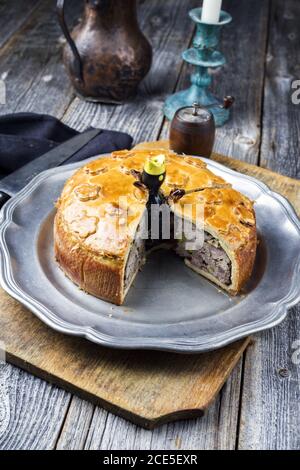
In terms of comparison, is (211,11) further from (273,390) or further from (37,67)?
(273,390)

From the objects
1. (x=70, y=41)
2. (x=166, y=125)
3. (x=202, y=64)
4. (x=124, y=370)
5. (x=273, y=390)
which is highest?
(x=70, y=41)

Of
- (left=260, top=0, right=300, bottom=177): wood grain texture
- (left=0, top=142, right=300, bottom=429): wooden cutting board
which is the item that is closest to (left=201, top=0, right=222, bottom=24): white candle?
(left=260, top=0, right=300, bottom=177): wood grain texture

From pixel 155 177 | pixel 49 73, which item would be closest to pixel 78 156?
pixel 155 177

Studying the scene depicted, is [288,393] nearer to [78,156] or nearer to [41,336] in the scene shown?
[41,336]

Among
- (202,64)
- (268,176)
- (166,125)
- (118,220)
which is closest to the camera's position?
(118,220)

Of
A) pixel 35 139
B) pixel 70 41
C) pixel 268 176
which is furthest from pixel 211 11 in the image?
pixel 35 139

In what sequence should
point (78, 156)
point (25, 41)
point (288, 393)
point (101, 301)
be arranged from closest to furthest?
1. point (288, 393)
2. point (101, 301)
3. point (78, 156)
4. point (25, 41)

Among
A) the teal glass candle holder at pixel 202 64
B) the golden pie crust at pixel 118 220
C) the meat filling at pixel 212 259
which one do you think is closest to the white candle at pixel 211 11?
the teal glass candle holder at pixel 202 64
